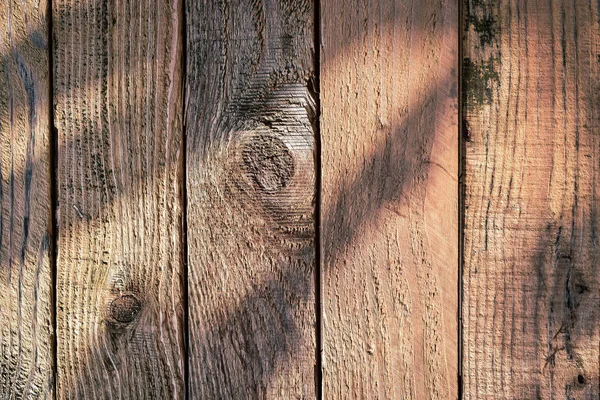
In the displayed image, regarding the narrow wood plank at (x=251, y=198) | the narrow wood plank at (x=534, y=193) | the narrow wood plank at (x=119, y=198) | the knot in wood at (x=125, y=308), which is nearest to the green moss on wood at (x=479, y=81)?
the narrow wood plank at (x=534, y=193)

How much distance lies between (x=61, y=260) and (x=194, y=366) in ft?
1.06

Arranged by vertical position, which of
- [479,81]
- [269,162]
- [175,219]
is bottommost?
[175,219]

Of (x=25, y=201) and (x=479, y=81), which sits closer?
(x=479, y=81)

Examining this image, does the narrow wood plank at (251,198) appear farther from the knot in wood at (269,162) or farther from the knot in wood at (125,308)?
the knot in wood at (125,308)

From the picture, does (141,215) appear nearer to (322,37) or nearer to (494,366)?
(322,37)

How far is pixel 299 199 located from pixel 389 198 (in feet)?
0.53

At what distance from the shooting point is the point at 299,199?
1101mm

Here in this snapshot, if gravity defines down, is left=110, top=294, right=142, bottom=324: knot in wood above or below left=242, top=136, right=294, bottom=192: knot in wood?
below

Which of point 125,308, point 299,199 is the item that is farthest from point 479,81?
point 125,308

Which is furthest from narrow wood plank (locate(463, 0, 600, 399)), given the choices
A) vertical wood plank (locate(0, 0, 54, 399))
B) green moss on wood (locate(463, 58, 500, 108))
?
vertical wood plank (locate(0, 0, 54, 399))

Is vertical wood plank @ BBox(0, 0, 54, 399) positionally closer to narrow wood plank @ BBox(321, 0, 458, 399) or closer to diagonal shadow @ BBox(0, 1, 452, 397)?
diagonal shadow @ BBox(0, 1, 452, 397)

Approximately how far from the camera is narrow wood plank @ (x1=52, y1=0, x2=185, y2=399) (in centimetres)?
113

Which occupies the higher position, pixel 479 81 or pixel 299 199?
pixel 479 81

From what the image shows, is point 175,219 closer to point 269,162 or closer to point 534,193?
point 269,162
